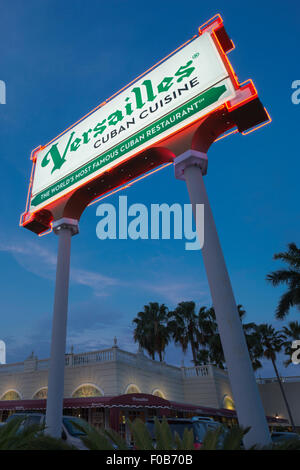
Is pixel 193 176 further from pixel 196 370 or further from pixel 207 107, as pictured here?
pixel 196 370

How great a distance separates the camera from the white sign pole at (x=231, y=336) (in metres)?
5.43

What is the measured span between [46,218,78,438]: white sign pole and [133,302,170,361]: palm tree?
27409 millimetres

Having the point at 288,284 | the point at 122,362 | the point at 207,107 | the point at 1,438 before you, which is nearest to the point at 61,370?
the point at 1,438

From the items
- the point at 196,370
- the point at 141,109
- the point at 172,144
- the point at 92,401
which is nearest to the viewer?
the point at 172,144

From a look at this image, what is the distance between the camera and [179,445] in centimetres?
259

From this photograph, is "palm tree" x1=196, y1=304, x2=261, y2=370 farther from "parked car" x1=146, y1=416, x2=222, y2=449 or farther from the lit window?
"parked car" x1=146, y1=416, x2=222, y2=449

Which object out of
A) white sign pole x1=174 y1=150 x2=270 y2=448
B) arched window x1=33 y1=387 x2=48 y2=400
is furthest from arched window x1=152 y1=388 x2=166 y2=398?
white sign pole x1=174 y1=150 x2=270 y2=448

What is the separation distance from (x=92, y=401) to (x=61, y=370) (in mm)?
7079

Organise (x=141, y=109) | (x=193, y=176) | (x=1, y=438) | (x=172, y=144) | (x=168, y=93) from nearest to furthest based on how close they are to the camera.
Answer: (x=1, y=438)
(x=193, y=176)
(x=172, y=144)
(x=168, y=93)
(x=141, y=109)

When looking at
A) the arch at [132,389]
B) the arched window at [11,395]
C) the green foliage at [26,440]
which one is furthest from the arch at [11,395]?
the green foliage at [26,440]

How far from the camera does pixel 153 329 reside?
1460 inches

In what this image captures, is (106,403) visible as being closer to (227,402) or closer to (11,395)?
(11,395)

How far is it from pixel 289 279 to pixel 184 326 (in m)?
17.9

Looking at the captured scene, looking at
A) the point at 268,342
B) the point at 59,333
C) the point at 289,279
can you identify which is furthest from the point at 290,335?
the point at 59,333
